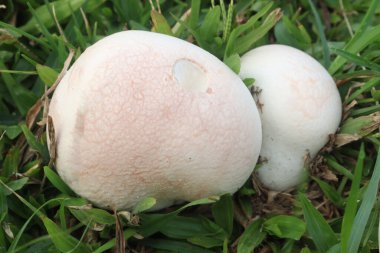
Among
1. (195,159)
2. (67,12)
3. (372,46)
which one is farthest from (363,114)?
(67,12)

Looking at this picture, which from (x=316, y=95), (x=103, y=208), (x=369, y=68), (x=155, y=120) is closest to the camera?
(x=155, y=120)

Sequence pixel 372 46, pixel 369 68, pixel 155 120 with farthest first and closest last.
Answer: pixel 372 46
pixel 369 68
pixel 155 120

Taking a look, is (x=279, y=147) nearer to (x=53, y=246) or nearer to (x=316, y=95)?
(x=316, y=95)

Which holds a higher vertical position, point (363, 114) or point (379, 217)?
point (363, 114)

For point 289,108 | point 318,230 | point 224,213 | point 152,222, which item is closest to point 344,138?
point 289,108

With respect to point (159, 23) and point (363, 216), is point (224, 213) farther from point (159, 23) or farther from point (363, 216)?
point (159, 23)

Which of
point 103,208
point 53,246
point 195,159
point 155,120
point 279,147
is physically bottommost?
point 53,246

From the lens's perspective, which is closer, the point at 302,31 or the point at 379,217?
the point at 379,217
